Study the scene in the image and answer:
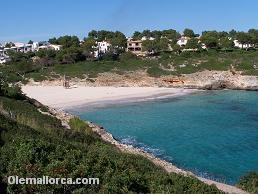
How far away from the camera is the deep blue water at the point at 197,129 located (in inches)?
1018

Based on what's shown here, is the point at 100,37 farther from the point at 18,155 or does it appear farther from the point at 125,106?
the point at 18,155

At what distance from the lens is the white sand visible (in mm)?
54250

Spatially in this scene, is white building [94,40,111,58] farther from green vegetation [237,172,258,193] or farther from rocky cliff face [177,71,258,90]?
green vegetation [237,172,258,193]

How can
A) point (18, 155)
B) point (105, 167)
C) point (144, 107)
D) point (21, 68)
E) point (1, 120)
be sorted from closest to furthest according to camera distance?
1. point (18, 155)
2. point (105, 167)
3. point (1, 120)
4. point (144, 107)
5. point (21, 68)

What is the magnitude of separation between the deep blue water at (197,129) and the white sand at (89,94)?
12.4ft

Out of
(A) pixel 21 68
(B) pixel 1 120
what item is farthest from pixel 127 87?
(B) pixel 1 120

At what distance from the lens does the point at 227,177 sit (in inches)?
887

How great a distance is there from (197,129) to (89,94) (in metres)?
24.7

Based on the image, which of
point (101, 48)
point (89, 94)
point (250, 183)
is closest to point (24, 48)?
point (101, 48)

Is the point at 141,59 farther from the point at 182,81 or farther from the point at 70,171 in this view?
the point at 70,171

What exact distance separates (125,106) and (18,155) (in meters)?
42.9

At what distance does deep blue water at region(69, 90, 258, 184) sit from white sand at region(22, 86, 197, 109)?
12.4ft

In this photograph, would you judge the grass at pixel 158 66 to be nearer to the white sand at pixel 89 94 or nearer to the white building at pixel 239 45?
the white sand at pixel 89 94

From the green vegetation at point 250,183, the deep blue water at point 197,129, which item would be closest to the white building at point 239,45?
the deep blue water at point 197,129
